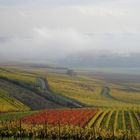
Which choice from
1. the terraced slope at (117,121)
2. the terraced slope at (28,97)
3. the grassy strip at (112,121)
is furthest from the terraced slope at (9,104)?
the grassy strip at (112,121)

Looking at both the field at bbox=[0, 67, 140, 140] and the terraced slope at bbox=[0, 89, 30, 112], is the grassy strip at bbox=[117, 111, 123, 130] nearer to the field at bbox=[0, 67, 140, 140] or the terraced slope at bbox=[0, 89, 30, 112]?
the field at bbox=[0, 67, 140, 140]

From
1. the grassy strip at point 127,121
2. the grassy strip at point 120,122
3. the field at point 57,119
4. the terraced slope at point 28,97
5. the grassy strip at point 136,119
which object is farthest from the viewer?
the terraced slope at point 28,97

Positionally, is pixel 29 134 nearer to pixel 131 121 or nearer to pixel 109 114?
pixel 131 121

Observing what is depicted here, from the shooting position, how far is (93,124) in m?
98.2

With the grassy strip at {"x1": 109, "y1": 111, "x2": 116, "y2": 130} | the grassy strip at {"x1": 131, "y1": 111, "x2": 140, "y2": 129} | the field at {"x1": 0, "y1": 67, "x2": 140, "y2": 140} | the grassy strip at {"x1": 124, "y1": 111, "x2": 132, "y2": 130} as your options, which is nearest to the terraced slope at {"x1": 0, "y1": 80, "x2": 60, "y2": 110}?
the field at {"x1": 0, "y1": 67, "x2": 140, "y2": 140}

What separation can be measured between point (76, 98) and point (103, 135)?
104863mm

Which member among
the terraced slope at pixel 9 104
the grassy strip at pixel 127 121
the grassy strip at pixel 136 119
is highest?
the grassy strip at pixel 136 119

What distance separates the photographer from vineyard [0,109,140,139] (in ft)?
275

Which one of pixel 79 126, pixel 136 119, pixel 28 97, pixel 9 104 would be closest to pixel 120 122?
pixel 136 119

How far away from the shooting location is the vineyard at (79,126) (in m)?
83.9

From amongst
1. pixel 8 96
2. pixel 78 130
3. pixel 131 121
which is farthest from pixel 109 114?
pixel 8 96

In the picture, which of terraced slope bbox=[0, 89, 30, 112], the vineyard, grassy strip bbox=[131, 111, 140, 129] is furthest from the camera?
terraced slope bbox=[0, 89, 30, 112]

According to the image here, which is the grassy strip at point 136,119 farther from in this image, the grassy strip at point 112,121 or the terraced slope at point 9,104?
the terraced slope at point 9,104

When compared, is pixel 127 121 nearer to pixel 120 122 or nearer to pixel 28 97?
pixel 120 122
